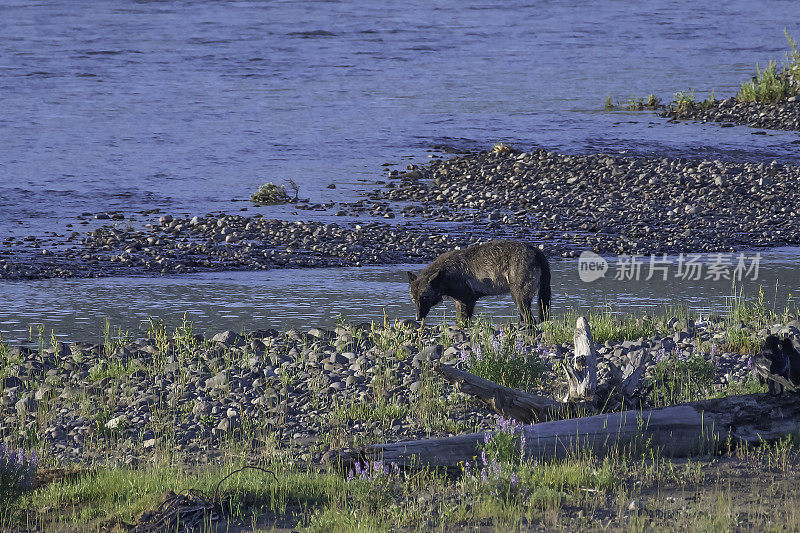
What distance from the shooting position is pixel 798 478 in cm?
711

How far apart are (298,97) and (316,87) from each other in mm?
2182

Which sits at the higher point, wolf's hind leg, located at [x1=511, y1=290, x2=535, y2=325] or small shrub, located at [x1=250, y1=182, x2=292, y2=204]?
small shrub, located at [x1=250, y1=182, x2=292, y2=204]

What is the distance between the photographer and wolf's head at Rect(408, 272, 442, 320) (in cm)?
1309

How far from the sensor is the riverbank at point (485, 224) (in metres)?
16.9

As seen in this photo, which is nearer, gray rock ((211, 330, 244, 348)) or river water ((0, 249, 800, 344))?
gray rock ((211, 330, 244, 348))

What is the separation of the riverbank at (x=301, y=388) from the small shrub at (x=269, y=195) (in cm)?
920

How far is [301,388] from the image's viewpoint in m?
9.92

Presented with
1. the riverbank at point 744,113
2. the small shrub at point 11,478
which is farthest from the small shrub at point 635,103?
the small shrub at point 11,478

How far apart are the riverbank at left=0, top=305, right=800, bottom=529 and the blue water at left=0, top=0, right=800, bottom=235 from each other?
9088 millimetres

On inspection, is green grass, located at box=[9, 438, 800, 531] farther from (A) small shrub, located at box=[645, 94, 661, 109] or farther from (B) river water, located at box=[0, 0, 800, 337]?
(A) small shrub, located at box=[645, 94, 661, 109]

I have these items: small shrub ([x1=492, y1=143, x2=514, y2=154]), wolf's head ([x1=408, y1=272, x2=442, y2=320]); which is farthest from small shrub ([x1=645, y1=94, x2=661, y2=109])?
wolf's head ([x1=408, y1=272, x2=442, y2=320])

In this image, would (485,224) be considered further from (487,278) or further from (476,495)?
(476,495)

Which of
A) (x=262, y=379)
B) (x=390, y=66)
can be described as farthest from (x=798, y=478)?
(x=390, y=66)

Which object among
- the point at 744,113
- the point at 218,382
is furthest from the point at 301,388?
the point at 744,113
